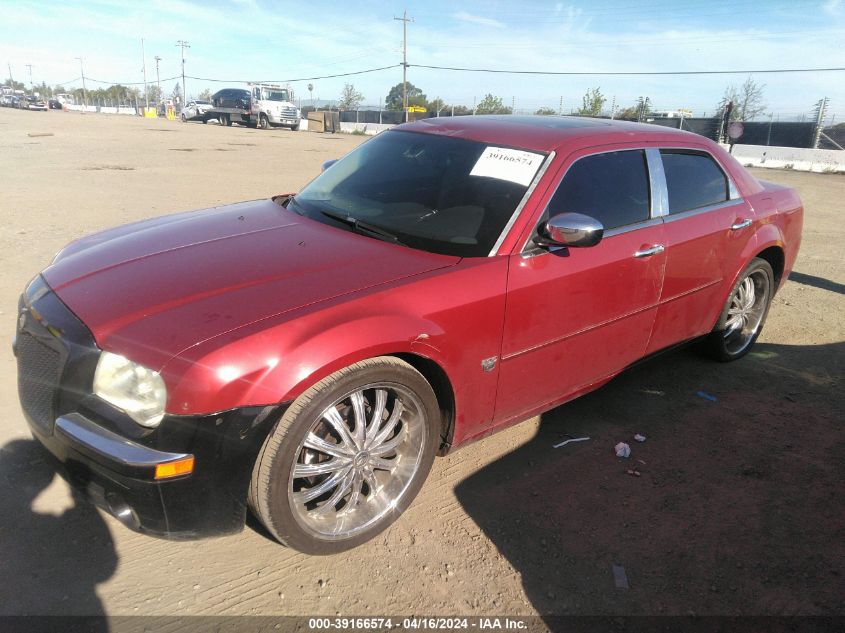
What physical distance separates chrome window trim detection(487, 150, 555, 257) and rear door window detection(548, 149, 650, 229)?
0.37ft

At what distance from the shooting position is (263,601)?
2.22m

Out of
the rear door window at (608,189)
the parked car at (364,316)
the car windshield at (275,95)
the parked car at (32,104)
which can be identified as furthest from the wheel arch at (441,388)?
the parked car at (32,104)

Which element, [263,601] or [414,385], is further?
[414,385]

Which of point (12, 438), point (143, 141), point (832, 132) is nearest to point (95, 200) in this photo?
point (12, 438)

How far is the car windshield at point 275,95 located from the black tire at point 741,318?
37.8 meters

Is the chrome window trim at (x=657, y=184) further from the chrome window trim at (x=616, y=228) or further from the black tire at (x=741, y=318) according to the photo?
the black tire at (x=741, y=318)

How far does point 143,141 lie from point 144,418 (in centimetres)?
2255

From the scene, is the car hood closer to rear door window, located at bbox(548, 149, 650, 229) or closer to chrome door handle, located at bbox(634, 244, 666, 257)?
rear door window, located at bbox(548, 149, 650, 229)

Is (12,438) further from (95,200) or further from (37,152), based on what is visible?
(37,152)

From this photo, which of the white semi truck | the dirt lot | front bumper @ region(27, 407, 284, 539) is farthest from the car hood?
the white semi truck

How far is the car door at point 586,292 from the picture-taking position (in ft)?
9.14

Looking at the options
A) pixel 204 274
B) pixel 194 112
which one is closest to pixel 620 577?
pixel 204 274

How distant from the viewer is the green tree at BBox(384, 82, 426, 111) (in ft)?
237

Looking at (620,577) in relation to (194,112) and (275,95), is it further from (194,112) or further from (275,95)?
(194,112)
